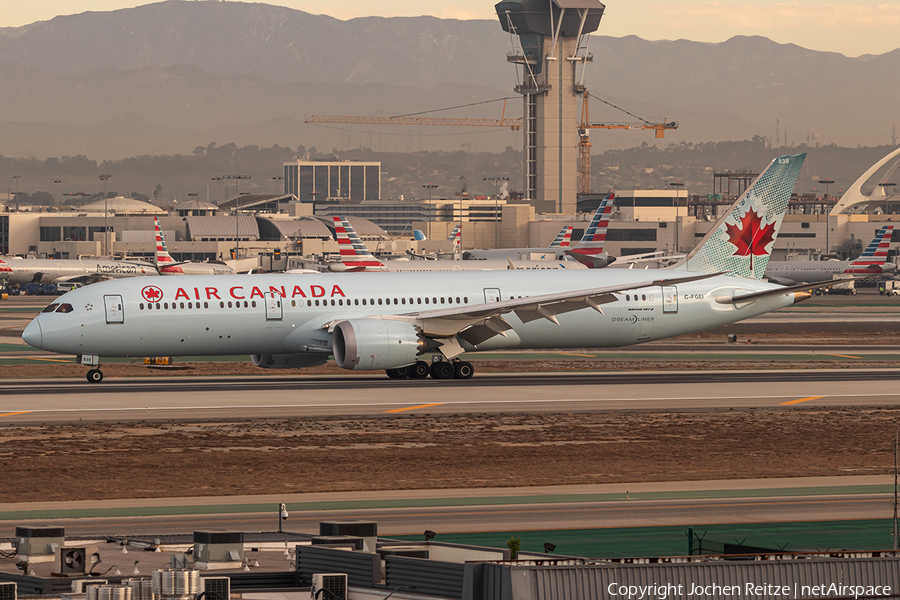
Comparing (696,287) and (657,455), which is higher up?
(696,287)

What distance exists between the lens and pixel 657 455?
114 feet

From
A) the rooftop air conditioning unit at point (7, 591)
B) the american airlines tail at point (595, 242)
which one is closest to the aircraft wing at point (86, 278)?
the american airlines tail at point (595, 242)

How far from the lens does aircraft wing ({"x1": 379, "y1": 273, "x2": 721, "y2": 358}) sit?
51.4m

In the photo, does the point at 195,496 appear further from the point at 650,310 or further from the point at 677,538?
the point at 650,310

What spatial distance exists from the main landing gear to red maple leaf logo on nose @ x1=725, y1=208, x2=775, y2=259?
15.2 meters

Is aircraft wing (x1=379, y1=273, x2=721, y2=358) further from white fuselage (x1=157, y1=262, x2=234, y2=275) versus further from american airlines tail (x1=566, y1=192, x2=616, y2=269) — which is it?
white fuselage (x1=157, y1=262, x2=234, y2=275)

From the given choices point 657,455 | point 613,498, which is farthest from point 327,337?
point 613,498

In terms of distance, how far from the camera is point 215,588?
14.9 meters

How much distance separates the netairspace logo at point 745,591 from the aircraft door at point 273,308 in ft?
125

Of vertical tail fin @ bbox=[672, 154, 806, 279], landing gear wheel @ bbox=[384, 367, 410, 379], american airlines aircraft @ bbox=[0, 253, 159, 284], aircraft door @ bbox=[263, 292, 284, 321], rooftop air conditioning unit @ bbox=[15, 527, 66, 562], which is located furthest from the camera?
american airlines aircraft @ bbox=[0, 253, 159, 284]

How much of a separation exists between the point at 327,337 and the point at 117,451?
1736cm

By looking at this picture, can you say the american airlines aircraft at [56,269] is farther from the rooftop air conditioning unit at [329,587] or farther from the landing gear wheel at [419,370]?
the rooftop air conditioning unit at [329,587]

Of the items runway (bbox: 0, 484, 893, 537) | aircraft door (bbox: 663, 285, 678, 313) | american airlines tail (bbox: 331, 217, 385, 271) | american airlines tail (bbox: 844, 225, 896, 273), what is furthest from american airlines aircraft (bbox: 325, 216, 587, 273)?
runway (bbox: 0, 484, 893, 537)

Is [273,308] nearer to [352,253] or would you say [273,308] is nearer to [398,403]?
[398,403]
